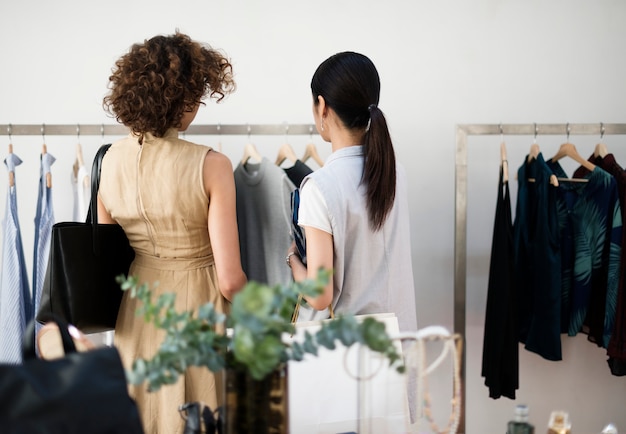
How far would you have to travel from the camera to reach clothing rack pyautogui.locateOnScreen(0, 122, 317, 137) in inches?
102

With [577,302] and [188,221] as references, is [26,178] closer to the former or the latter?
Result: [188,221]

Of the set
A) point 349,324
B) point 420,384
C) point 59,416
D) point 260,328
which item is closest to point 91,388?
point 59,416

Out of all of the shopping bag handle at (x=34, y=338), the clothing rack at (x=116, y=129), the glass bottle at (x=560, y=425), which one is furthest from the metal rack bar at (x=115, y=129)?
the glass bottle at (x=560, y=425)

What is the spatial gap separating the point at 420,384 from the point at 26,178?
2.48 meters

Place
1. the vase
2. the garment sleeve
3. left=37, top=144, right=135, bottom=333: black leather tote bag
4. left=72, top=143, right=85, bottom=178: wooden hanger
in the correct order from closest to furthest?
the vase
the garment sleeve
left=37, top=144, right=135, bottom=333: black leather tote bag
left=72, top=143, right=85, bottom=178: wooden hanger

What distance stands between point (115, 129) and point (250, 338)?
1866 millimetres

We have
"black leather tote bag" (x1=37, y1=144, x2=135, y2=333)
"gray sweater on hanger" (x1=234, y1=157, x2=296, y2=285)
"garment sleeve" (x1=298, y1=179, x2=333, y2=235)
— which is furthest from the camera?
"gray sweater on hanger" (x1=234, y1=157, x2=296, y2=285)

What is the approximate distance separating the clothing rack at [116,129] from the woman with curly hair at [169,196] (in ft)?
2.13

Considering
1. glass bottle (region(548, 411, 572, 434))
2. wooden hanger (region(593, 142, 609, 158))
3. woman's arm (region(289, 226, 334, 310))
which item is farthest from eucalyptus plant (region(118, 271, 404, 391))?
wooden hanger (region(593, 142, 609, 158))

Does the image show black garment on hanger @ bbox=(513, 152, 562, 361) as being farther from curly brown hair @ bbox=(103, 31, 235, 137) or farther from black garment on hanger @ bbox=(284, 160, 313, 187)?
curly brown hair @ bbox=(103, 31, 235, 137)

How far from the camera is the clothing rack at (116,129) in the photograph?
8.48 ft

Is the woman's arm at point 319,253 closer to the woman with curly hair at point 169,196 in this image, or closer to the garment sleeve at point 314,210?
the garment sleeve at point 314,210

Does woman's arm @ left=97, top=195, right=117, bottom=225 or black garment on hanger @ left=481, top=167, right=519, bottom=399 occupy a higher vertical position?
woman's arm @ left=97, top=195, right=117, bottom=225

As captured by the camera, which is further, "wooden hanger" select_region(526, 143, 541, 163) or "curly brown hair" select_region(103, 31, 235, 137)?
"wooden hanger" select_region(526, 143, 541, 163)
